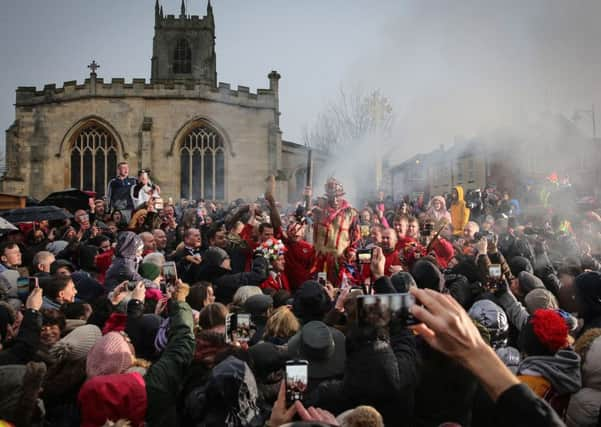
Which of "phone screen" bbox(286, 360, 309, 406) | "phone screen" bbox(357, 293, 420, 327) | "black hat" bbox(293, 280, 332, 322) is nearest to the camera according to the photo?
"phone screen" bbox(357, 293, 420, 327)

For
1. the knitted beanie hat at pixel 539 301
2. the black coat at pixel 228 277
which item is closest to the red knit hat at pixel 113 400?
the black coat at pixel 228 277

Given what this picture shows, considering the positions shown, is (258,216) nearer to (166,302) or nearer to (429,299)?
(166,302)

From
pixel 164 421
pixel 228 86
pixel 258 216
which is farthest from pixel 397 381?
pixel 228 86

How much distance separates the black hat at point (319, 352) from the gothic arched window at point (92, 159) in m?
25.0

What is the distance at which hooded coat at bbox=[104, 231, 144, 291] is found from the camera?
18.0ft

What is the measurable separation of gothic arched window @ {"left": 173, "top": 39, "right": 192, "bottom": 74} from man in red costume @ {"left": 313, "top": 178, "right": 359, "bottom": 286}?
148 feet

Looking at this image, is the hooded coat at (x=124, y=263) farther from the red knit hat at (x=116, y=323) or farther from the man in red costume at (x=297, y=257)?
the man in red costume at (x=297, y=257)

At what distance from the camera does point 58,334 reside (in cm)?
368

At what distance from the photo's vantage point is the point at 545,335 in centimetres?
296

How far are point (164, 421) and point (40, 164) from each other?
1021 inches

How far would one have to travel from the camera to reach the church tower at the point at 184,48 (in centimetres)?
A: 4894

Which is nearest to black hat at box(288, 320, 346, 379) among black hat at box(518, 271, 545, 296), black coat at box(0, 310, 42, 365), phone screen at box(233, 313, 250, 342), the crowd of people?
the crowd of people

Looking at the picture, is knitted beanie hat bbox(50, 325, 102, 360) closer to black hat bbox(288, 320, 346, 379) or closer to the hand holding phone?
black hat bbox(288, 320, 346, 379)

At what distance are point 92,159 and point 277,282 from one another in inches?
887
